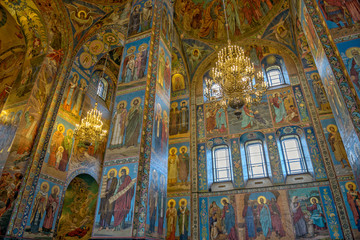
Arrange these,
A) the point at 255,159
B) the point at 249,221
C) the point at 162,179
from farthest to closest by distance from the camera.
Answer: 1. the point at 255,159
2. the point at 249,221
3. the point at 162,179

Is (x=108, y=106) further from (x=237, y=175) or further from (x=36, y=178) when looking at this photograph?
(x=237, y=175)

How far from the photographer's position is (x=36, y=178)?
8.46 metres

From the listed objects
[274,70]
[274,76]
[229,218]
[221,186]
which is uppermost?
[274,70]

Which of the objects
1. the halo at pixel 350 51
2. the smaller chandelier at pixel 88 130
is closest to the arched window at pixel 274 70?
the halo at pixel 350 51

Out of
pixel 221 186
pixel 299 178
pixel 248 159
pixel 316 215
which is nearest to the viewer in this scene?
pixel 316 215

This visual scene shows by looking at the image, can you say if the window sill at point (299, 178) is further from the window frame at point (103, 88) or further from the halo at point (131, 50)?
the window frame at point (103, 88)

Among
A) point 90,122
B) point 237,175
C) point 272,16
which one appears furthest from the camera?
point 272,16

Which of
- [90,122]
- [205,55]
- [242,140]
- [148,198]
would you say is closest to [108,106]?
[90,122]

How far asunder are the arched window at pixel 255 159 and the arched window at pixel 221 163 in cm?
91

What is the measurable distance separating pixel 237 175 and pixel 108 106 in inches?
323

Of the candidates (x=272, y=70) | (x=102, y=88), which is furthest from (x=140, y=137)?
(x=272, y=70)

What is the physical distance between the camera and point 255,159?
11.0 meters

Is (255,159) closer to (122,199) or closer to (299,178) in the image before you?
(299,178)

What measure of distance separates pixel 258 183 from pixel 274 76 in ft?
18.6
